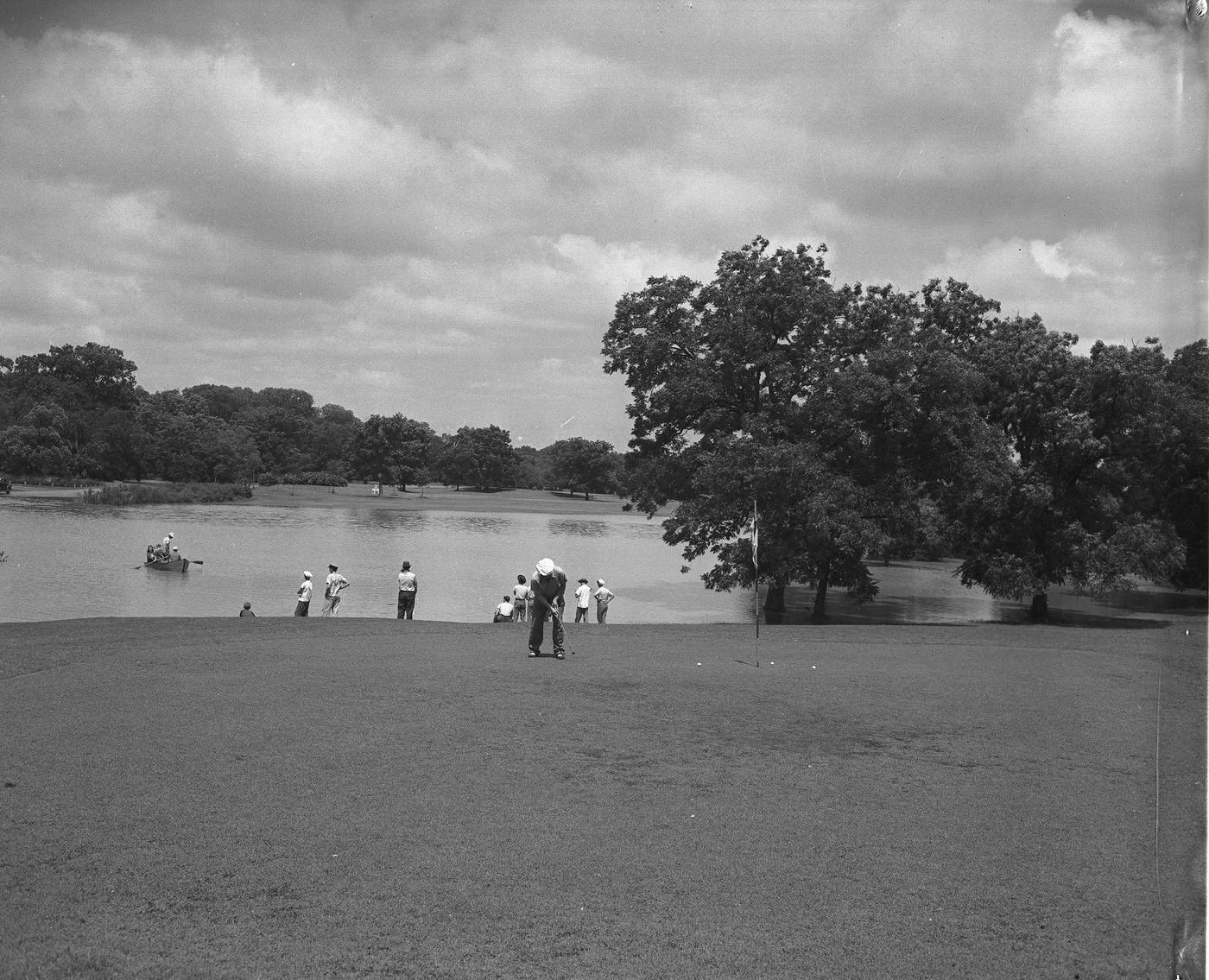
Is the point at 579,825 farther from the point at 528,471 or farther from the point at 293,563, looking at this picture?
the point at 528,471

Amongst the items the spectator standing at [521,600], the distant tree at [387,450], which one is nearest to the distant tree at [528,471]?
the distant tree at [387,450]

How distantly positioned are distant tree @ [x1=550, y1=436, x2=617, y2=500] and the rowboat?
10600 centimetres

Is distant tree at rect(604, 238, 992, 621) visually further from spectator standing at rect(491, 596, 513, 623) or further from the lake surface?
spectator standing at rect(491, 596, 513, 623)

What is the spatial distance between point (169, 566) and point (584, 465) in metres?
107

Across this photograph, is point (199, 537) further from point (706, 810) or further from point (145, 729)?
point (706, 810)

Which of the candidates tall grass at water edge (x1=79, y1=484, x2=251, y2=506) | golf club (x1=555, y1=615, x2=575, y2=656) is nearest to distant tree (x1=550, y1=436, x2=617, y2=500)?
tall grass at water edge (x1=79, y1=484, x2=251, y2=506)

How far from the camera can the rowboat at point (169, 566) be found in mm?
47969

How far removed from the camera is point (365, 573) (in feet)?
174

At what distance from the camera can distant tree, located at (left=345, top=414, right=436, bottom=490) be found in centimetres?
14712

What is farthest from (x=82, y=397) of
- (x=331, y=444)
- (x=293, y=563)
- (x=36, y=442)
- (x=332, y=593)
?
(x=332, y=593)

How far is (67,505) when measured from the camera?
91938mm

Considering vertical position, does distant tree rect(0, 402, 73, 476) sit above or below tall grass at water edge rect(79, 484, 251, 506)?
above

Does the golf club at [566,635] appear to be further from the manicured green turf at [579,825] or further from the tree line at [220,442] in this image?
the tree line at [220,442]

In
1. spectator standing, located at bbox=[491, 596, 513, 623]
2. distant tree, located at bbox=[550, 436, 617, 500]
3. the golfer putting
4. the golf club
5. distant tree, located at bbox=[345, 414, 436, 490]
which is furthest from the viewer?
distant tree, located at bbox=[550, 436, 617, 500]
